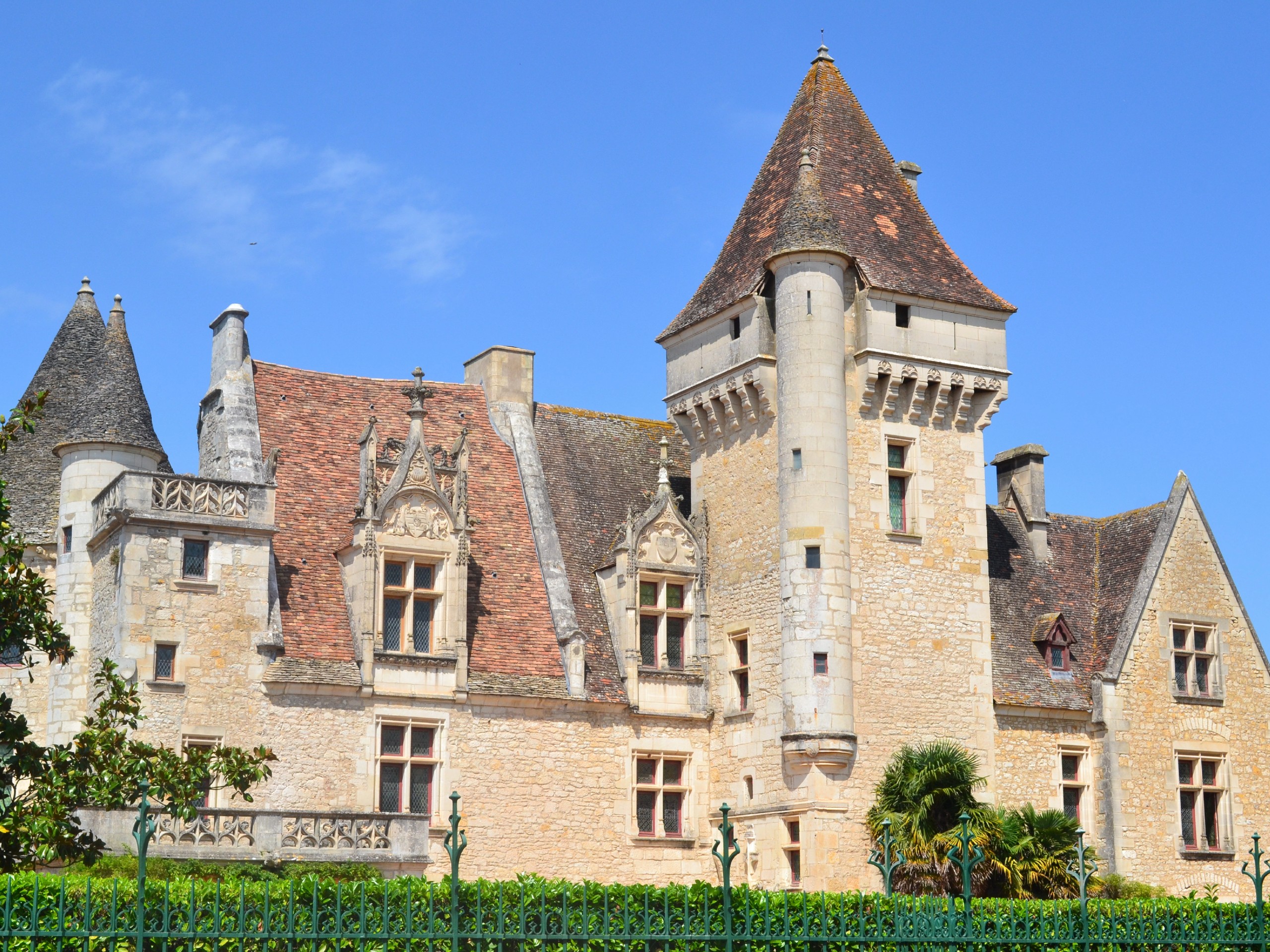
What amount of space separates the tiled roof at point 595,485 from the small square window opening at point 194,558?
616 centimetres

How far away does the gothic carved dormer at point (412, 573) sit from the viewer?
1011 inches

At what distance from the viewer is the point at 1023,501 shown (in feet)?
106

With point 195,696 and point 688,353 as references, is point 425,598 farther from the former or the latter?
point 688,353

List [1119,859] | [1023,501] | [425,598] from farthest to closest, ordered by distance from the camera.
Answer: [1023,501] < [1119,859] < [425,598]

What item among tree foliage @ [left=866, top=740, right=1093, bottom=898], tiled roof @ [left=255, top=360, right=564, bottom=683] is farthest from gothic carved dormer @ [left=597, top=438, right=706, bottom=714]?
tree foliage @ [left=866, top=740, right=1093, bottom=898]

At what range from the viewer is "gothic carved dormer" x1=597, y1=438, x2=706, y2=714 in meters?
27.8

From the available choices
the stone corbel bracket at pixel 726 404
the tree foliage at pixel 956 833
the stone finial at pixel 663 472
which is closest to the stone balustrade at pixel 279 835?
the tree foliage at pixel 956 833

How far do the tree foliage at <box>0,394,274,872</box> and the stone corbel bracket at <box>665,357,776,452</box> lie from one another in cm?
1113

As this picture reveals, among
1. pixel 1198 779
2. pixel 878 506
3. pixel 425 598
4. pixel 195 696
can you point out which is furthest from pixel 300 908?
pixel 1198 779

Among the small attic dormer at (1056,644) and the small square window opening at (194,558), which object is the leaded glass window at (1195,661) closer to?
the small attic dormer at (1056,644)

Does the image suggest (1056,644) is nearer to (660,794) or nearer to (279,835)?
(660,794)

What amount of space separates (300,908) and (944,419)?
62.3ft

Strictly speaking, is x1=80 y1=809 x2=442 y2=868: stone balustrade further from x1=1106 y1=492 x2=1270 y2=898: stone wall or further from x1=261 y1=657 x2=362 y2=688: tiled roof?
x1=1106 y1=492 x2=1270 y2=898: stone wall

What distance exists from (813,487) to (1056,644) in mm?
5973
